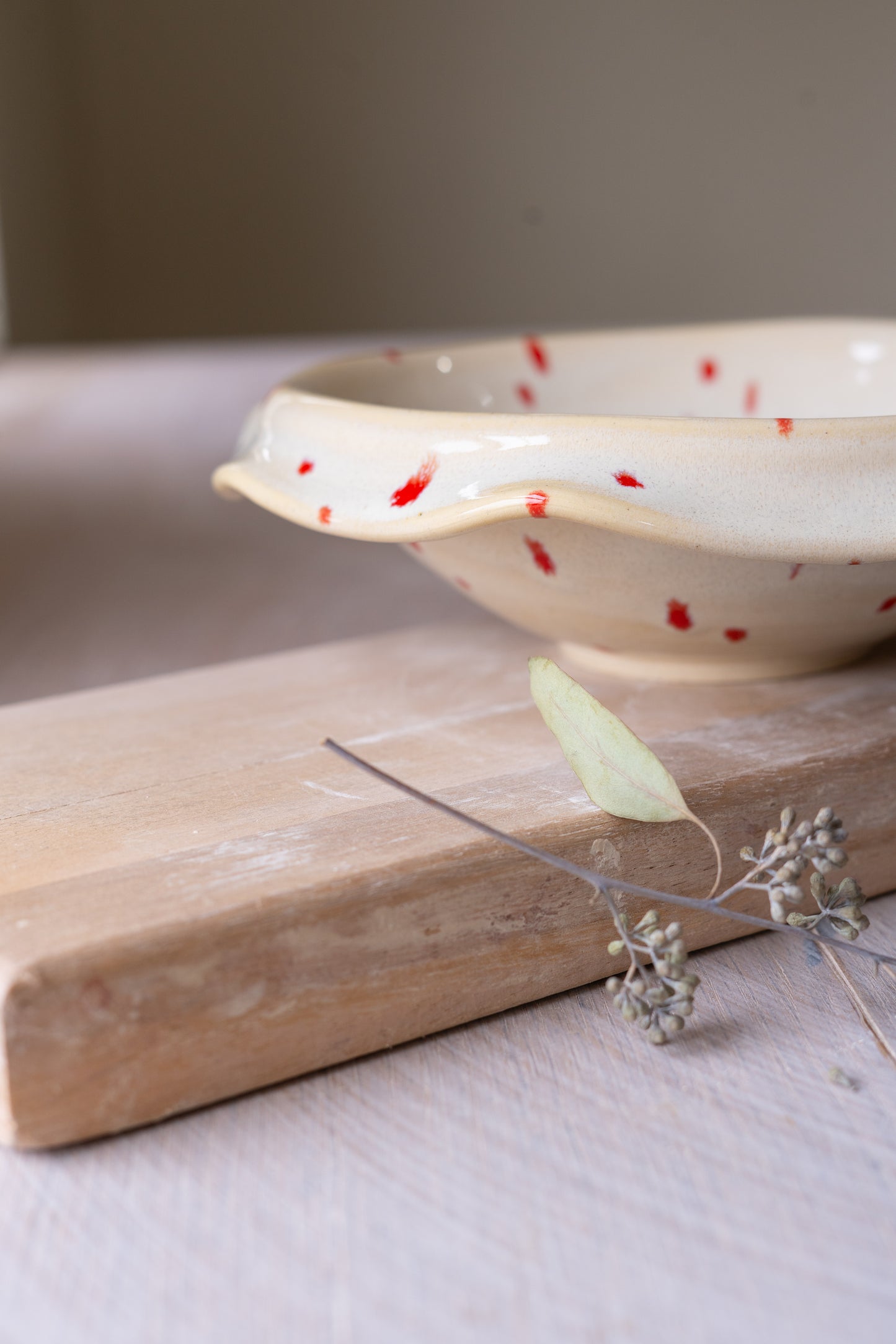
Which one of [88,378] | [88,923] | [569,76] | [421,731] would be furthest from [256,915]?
[569,76]

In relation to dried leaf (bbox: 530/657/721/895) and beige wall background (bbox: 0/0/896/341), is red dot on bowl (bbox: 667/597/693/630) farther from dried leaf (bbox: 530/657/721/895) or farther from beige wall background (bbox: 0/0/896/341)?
beige wall background (bbox: 0/0/896/341)

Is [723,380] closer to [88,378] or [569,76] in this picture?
[88,378]

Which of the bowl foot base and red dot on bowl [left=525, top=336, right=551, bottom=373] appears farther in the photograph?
red dot on bowl [left=525, top=336, right=551, bottom=373]

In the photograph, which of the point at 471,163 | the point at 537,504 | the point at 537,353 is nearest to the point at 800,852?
the point at 537,504

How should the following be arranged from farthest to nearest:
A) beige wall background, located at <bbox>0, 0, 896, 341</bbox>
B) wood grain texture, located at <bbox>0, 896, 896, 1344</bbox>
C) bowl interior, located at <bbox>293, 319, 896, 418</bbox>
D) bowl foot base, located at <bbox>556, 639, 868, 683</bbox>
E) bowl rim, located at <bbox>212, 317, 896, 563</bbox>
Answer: beige wall background, located at <bbox>0, 0, 896, 341</bbox> < bowl interior, located at <bbox>293, 319, 896, 418</bbox> < bowl foot base, located at <bbox>556, 639, 868, 683</bbox> < bowl rim, located at <bbox>212, 317, 896, 563</bbox> < wood grain texture, located at <bbox>0, 896, 896, 1344</bbox>

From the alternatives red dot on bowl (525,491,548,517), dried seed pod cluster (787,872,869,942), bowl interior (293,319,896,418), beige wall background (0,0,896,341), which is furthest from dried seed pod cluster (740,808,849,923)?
beige wall background (0,0,896,341)

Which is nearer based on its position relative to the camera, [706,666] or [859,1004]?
[859,1004]

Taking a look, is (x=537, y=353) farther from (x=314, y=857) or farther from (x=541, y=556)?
(x=314, y=857)
